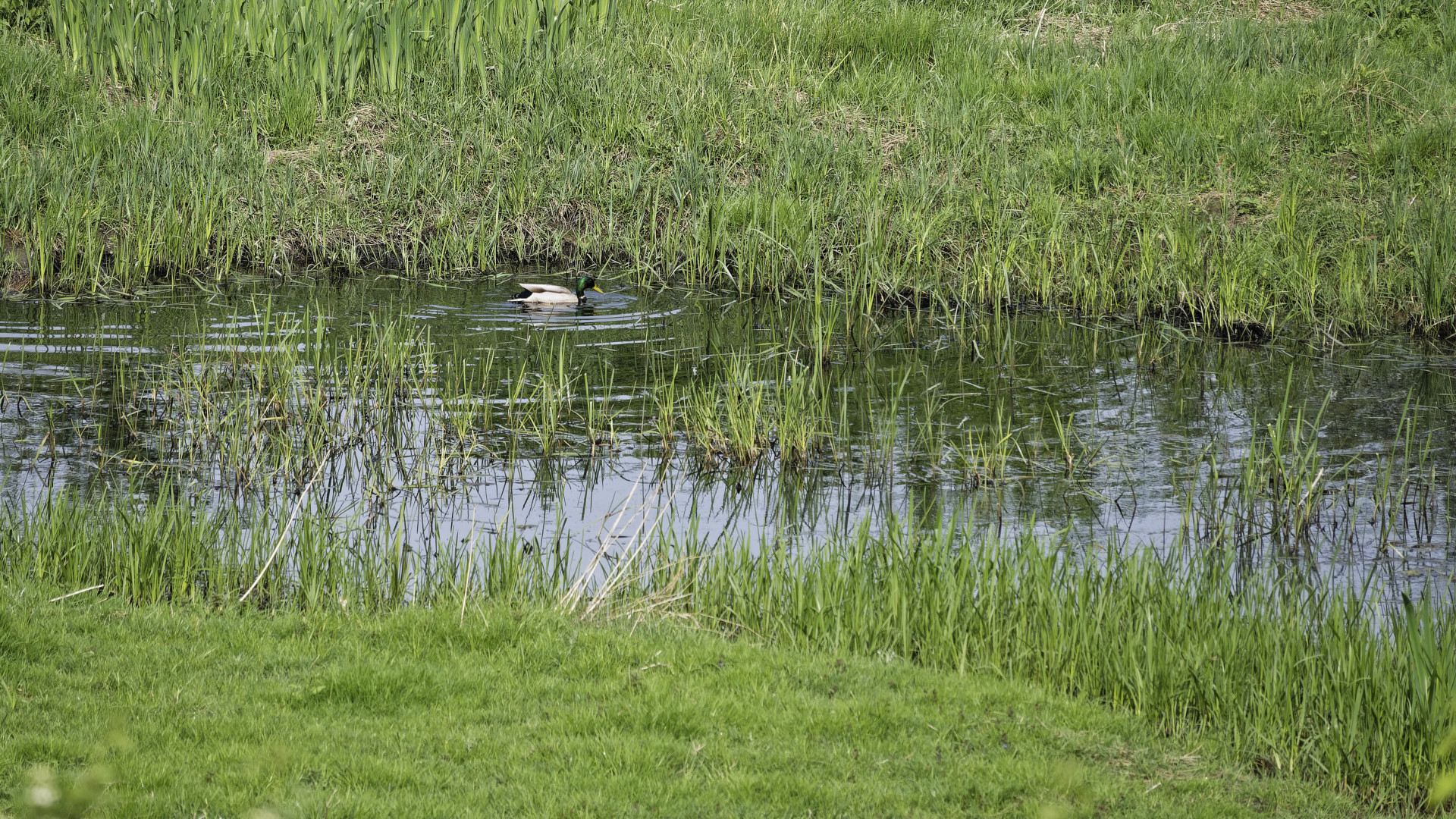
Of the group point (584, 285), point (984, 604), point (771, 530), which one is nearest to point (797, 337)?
point (584, 285)

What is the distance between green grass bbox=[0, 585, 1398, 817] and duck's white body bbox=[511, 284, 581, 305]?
6.97 m

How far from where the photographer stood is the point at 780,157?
14.5m

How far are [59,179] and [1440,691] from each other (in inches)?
497

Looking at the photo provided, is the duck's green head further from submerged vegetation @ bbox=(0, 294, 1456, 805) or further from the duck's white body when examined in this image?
submerged vegetation @ bbox=(0, 294, 1456, 805)

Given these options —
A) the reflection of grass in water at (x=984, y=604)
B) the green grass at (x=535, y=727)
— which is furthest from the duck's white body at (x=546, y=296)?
the green grass at (x=535, y=727)

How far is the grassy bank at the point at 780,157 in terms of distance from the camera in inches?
Answer: 499

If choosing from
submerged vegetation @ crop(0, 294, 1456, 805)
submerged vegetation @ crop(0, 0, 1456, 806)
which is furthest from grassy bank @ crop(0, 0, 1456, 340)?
submerged vegetation @ crop(0, 294, 1456, 805)

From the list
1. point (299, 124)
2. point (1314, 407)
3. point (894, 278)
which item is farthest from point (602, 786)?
point (299, 124)

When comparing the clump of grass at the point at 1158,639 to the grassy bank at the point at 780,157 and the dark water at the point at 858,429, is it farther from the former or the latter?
the grassy bank at the point at 780,157

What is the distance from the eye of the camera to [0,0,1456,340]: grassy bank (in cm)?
1267

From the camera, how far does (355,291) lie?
525 inches

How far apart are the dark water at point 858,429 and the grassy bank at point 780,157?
0.63 metres

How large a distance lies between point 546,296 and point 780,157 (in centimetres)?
333

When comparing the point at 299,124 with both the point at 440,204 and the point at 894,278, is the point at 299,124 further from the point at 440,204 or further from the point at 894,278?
the point at 894,278
